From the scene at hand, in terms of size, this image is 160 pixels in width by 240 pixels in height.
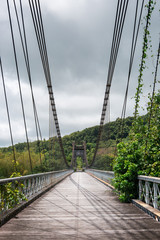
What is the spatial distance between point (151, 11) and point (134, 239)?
4.91 m

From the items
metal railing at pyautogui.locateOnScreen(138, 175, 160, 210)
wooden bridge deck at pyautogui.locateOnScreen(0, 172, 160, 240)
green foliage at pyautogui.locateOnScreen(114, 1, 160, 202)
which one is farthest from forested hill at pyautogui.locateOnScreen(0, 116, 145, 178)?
wooden bridge deck at pyautogui.locateOnScreen(0, 172, 160, 240)

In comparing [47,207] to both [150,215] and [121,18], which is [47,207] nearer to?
[150,215]

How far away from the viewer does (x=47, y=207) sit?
5.68 meters

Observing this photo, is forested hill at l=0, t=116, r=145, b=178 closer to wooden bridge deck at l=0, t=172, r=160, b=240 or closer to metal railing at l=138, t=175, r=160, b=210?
metal railing at l=138, t=175, r=160, b=210

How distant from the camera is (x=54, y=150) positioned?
12.5 m

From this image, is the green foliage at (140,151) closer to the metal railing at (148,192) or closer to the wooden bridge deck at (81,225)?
the metal railing at (148,192)

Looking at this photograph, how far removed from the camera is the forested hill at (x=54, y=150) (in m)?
13.6

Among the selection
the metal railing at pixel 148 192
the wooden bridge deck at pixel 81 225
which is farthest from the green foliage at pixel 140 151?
the wooden bridge deck at pixel 81 225

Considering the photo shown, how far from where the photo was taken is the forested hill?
44.5 feet

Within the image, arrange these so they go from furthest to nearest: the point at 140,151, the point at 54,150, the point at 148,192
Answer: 1. the point at 54,150
2. the point at 140,151
3. the point at 148,192

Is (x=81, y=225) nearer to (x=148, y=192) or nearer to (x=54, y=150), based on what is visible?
(x=148, y=192)

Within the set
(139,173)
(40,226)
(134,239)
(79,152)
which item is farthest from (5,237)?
(79,152)

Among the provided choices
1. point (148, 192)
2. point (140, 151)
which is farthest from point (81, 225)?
point (140, 151)

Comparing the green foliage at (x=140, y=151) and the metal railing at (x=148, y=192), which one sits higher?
the green foliage at (x=140, y=151)
